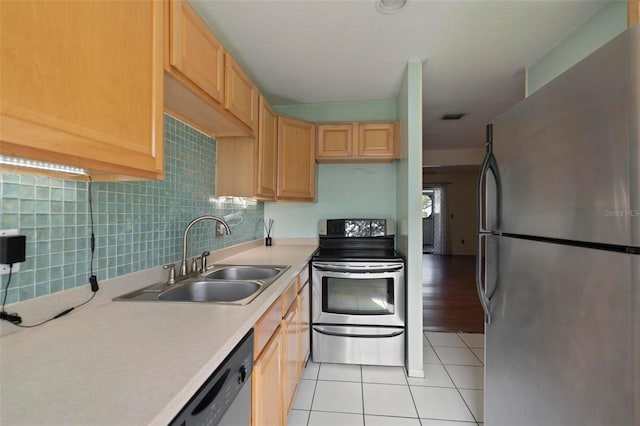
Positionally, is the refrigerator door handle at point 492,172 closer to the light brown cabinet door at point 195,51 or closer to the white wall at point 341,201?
the light brown cabinet door at point 195,51

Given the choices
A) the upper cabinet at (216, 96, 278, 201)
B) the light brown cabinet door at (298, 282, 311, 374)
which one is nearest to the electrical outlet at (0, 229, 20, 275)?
the upper cabinet at (216, 96, 278, 201)

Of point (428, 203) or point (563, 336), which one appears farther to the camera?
point (428, 203)

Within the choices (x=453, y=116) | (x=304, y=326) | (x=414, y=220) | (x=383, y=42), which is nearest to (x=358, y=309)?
(x=304, y=326)

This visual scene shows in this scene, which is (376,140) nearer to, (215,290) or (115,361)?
(215,290)

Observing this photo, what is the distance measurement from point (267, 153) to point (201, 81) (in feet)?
3.18

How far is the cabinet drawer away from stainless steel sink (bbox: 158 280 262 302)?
16 centimetres

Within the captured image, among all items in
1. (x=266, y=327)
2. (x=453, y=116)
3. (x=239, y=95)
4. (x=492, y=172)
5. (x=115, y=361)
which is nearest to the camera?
(x=115, y=361)

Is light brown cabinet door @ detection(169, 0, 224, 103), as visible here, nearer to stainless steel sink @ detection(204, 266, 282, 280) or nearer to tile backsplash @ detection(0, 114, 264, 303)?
tile backsplash @ detection(0, 114, 264, 303)

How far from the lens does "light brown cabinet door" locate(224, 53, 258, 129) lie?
1.47 metres

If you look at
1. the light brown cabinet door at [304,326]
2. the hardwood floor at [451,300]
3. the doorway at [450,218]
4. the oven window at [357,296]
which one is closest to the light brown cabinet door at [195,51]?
the light brown cabinet door at [304,326]

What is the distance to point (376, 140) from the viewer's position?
8.61 ft

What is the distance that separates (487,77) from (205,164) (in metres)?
2.50

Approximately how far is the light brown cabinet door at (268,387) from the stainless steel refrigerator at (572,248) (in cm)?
102

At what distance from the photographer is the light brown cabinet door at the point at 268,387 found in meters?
0.99
